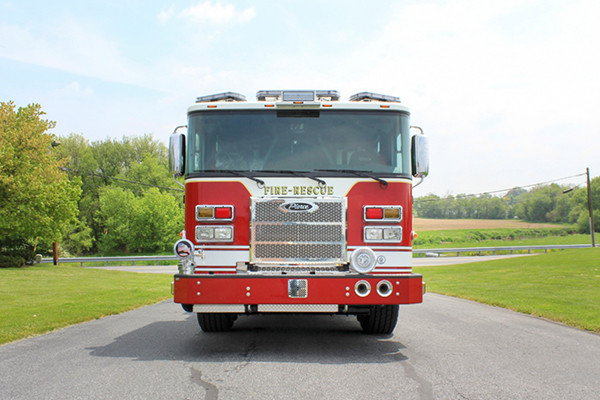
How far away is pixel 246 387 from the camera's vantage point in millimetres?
4781

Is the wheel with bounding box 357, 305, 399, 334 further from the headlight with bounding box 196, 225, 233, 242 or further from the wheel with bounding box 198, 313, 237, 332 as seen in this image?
the headlight with bounding box 196, 225, 233, 242

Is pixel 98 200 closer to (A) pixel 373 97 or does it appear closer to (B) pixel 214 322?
(B) pixel 214 322

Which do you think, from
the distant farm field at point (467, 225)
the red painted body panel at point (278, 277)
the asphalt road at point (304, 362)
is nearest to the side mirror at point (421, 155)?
the red painted body panel at point (278, 277)

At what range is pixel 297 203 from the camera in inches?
258

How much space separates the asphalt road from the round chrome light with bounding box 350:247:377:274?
97cm

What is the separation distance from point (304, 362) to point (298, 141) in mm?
2604

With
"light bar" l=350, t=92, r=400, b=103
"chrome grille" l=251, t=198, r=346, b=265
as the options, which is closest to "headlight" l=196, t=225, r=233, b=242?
"chrome grille" l=251, t=198, r=346, b=265

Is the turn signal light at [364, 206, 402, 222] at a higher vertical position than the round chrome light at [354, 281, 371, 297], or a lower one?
higher

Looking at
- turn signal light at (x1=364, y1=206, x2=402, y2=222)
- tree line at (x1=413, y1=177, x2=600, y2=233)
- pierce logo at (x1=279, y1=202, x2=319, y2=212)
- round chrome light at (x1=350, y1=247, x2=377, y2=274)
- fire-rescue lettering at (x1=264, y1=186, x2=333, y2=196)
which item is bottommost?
round chrome light at (x1=350, y1=247, x2=377, y2=274)

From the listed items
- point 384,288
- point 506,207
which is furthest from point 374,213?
point 506,207

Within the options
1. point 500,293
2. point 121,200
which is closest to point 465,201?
point 121,200

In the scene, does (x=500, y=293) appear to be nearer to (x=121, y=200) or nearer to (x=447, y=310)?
(x=447, y=310)

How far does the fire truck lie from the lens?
629cm

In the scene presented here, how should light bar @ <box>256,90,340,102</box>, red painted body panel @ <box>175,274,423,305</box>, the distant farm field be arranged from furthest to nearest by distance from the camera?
1. the distant farm field
2. light bar @ <box>256,90,340,102</box>
3. red painted body panel @ <box>175,274,423,305</box>
